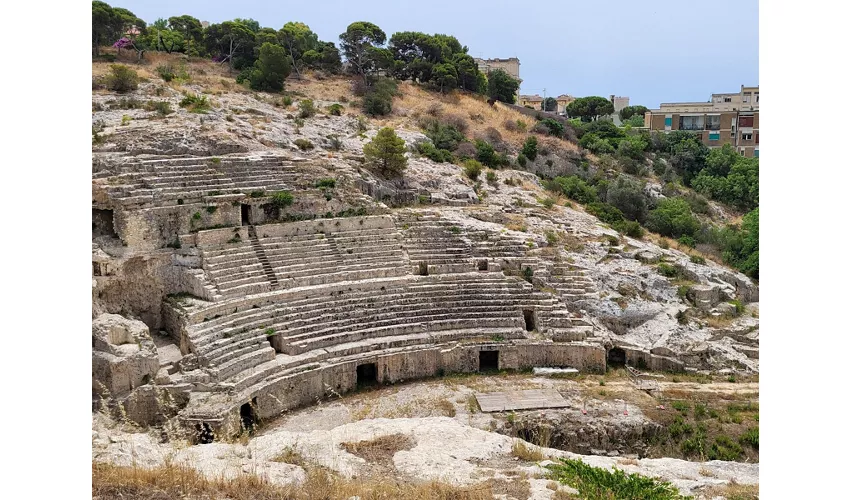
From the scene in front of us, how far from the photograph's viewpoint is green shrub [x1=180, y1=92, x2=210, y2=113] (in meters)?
23.8

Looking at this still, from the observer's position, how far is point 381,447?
807 centimetres

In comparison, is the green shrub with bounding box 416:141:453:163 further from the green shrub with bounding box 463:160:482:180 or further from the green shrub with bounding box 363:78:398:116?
the green shrub with bounding box 363:78:398:116

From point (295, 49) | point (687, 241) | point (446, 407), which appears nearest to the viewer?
point (446, 407)

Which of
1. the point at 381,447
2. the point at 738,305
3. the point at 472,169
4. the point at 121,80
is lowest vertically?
the point at 381,447

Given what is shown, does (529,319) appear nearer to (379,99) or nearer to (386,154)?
(386,154)

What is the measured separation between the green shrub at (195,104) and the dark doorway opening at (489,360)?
14.8 meters

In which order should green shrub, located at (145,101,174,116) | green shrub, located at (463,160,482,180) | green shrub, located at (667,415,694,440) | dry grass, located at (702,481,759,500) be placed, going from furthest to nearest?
green shrub, located at (463,160,482,180) < green shrub, located at (145,101,174,116) < green shrub, located at (667,415,694,440) < dry grass, located at (702,481,759,500)

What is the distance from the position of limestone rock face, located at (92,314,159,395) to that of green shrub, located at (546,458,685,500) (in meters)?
8.71

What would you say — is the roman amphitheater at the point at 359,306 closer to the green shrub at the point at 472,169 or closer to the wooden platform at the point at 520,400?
the wooden platform at the point at 520,400

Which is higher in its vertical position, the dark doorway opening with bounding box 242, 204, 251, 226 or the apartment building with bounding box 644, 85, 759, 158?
the apartment building with bounding box 644, 85, 759, 158

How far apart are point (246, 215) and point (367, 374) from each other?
20.4 ft

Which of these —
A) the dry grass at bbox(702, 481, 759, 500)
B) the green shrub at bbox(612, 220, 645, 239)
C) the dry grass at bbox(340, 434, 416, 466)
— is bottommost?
the dry grass at bbox(702, 481, 759, 500)

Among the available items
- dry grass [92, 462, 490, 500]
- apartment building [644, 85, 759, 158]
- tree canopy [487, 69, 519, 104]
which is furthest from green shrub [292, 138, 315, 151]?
apartment building [644, 85, 759, 158]

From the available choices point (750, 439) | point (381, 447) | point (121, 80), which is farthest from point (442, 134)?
point (381, 447)
